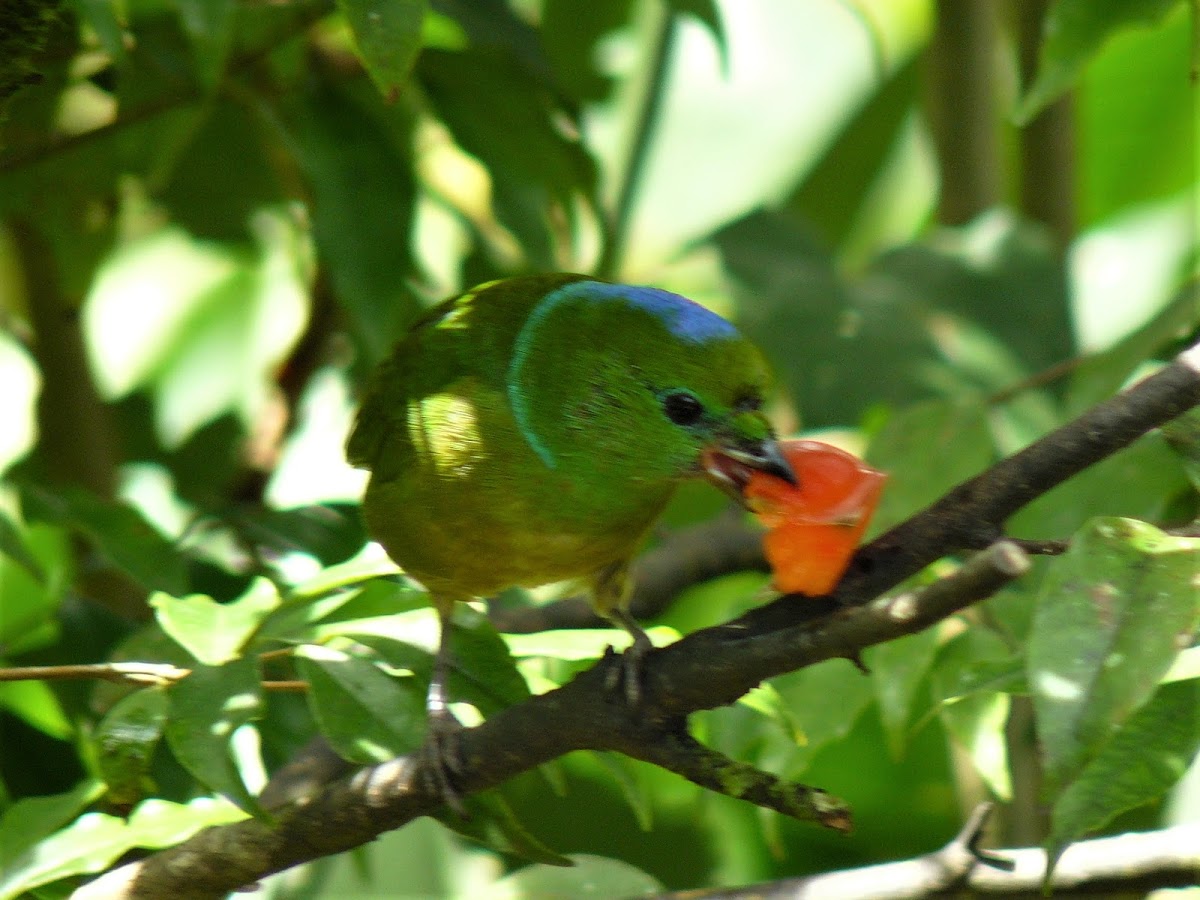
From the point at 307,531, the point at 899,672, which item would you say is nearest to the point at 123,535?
the point at 307,531

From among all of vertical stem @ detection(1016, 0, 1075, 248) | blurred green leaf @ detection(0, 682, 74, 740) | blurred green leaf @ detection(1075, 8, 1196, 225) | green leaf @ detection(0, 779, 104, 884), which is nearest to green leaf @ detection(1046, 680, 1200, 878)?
green leaf @ detection(0, 779, 104, 884)

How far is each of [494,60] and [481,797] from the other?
1561 mm

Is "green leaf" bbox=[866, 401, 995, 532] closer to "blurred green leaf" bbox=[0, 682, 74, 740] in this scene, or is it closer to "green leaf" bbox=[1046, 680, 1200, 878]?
"green leaf" bbox=[1046, 680, 1200, 878]

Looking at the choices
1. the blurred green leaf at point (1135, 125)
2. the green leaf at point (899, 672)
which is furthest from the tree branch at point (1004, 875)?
the blurred green leaf at point (1135, 125)

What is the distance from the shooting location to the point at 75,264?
121 inches

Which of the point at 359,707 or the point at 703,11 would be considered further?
the point at 703,11

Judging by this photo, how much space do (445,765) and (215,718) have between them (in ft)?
0.90

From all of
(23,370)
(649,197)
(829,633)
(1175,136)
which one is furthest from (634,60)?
Result: (829,633)

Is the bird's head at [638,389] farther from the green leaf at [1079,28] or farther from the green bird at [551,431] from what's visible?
the green leaf at [1079,28]

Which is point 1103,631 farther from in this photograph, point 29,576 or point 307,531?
point 29,576

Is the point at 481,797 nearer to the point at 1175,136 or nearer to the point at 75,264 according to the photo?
the point at 75,264

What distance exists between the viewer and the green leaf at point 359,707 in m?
1.78

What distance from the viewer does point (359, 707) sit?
183cm

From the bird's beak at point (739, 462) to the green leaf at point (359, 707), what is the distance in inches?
23.4
